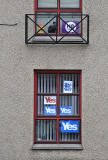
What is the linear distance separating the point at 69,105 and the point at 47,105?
2.36 ft

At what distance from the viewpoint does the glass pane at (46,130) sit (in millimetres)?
8398

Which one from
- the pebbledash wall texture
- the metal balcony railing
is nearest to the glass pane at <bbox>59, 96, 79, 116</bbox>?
the pebbledash wall texture

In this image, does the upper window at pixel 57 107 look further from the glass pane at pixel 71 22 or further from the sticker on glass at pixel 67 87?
the glass pane at pixel 71 22

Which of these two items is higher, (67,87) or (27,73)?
(27,73)

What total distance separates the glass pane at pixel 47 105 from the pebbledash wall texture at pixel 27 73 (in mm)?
428

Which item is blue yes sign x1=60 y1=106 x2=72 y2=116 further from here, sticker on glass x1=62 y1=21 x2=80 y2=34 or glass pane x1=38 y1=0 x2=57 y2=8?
glass pane x1=38 y1=0 x2=57 y2=8

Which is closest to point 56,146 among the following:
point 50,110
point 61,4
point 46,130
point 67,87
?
point 46,130

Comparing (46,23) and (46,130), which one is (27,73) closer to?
(46,23)

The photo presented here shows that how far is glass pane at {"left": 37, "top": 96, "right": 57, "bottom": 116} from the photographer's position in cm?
839

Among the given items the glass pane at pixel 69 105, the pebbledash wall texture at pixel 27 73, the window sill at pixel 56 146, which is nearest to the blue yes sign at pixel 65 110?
the glass pane at pixel 69 105

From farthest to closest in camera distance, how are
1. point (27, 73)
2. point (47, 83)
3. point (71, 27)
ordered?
point (47, 83), point (71, 27), point (27, 73)

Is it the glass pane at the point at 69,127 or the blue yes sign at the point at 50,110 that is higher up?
the blue yes sign at the point at 50,110

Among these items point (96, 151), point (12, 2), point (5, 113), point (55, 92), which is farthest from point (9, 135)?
point (12, 2)

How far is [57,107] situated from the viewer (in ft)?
27.5
